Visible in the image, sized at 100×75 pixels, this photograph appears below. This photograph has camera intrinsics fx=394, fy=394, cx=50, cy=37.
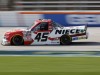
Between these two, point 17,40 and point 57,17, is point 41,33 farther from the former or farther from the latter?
point 57,17

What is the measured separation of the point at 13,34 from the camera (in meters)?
16.0

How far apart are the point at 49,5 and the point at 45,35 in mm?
13947

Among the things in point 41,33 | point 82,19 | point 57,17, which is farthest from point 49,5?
point 41,33

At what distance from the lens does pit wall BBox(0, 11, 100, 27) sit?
945 inches

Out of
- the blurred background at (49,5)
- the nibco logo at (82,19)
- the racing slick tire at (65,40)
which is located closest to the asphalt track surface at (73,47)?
the racing slick tire at (65,40)

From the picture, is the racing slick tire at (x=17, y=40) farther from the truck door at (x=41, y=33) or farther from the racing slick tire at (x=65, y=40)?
the racing slick tire at (x=65, y=40)

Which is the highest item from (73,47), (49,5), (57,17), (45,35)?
(49,5)

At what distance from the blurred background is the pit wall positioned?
4.47 m

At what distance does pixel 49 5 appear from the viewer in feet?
97.6

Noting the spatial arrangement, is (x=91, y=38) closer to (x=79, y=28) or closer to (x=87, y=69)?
(x=79, y=28)

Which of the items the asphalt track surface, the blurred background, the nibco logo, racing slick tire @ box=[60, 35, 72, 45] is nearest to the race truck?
racing slick tire @ box=[60, 35, 72, 45]

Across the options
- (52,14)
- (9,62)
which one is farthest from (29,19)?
(9,62)

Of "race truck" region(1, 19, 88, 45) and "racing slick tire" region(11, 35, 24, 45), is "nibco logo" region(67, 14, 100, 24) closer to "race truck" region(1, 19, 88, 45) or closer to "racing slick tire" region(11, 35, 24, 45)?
"race truck" region(1, 19, 88, 45)

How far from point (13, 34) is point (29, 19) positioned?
8.52 metres
